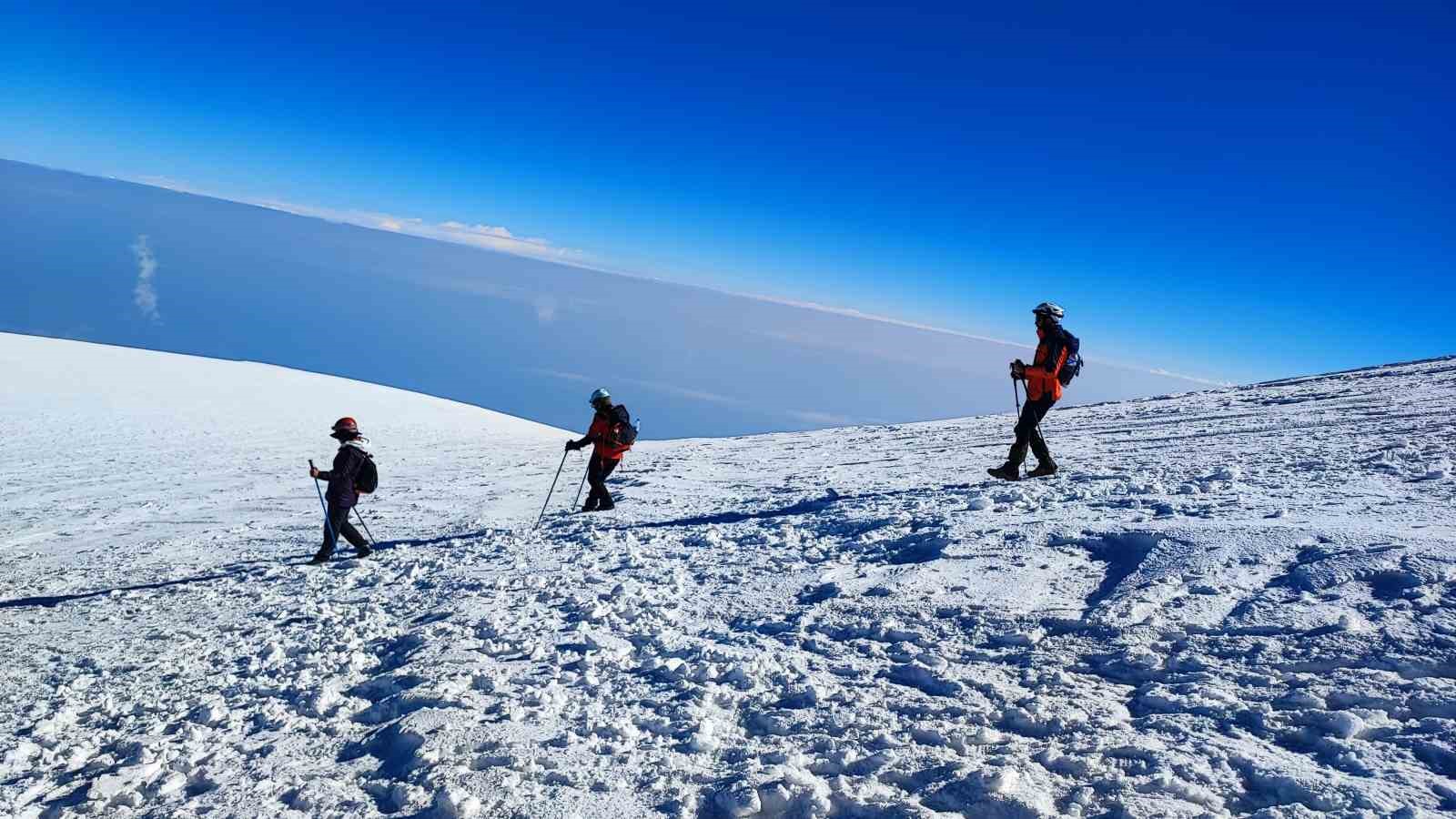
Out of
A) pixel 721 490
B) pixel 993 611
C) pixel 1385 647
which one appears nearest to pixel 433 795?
pixel 993 611

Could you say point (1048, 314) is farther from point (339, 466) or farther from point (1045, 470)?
point (339, 466)

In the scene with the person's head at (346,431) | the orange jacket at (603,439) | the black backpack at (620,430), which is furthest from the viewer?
the orange jacket at (603,439)

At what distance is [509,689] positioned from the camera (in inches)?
201

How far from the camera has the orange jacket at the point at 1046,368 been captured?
10.0m

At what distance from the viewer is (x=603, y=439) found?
1135cm

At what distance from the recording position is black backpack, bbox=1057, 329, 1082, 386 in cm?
1001

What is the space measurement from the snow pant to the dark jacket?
8.48 metres

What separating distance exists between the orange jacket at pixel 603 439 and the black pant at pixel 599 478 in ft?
0.26

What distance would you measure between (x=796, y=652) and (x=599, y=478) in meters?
6.52

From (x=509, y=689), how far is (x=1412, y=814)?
468 centimetres

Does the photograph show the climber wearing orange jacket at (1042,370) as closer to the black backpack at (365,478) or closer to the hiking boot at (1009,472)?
the hiking boot at (1009,472)

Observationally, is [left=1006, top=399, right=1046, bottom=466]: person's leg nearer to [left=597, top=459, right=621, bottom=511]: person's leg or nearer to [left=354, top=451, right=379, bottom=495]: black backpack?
[left=597, top=459, right=621, bottom=511]: person's leg

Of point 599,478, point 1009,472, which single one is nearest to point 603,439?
point 599,478

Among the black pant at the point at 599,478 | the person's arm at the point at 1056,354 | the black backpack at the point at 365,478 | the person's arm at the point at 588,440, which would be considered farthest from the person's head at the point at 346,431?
the person's arm at the point at 1056,354
